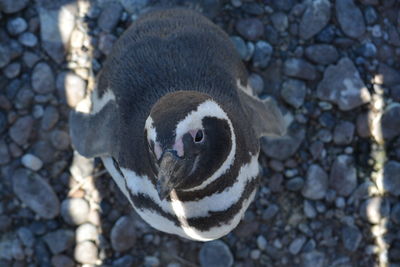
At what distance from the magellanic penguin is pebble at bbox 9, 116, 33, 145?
0.65 ft

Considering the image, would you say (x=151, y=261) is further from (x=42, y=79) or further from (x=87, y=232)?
(x=42, y=79)

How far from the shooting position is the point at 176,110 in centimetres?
135

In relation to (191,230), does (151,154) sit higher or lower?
higher

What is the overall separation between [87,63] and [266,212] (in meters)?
0.87

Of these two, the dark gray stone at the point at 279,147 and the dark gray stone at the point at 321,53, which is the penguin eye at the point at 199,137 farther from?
the dark gray stone at the point at 321,53

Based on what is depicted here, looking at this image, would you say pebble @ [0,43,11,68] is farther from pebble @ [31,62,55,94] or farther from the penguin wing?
the penguin wing

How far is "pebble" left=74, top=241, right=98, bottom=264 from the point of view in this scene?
2.28 meters

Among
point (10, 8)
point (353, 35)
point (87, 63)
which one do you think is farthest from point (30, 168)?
point (353, 35)

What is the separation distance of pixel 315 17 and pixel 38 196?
48.6 inches

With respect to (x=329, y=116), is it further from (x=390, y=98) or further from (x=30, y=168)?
(x=30, y=168)

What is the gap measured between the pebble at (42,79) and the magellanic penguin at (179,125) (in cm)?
20

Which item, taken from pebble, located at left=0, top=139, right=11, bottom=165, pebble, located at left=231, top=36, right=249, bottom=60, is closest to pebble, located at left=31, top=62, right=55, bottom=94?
pebble, located at left=0, top=139, right=11, bottom=165

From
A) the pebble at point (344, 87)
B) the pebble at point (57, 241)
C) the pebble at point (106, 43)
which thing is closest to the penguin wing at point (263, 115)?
the pebble at point (344, 87)

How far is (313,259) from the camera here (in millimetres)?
2324
